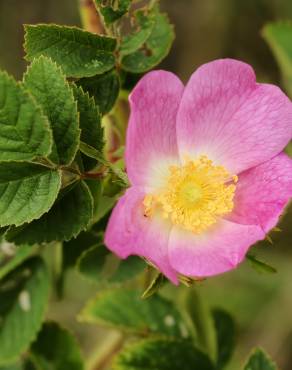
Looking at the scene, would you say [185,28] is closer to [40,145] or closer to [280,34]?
[280,34]

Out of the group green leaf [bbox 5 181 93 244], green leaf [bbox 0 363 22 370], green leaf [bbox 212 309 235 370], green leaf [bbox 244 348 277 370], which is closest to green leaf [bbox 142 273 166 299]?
green leaf [bbox 5 181 93 244]

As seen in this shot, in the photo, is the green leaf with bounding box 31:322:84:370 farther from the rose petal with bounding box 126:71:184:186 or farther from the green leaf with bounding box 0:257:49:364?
the rose petal with bounding box 126:71:184:186

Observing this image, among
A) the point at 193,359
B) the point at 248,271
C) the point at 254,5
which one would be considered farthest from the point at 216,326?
the point at 254,5

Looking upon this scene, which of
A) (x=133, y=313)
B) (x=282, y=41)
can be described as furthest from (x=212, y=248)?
(x=282, y=41)

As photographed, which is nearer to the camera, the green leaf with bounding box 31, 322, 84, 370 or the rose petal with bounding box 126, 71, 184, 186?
the rose petal with bounding box 126, 71, 184, 186

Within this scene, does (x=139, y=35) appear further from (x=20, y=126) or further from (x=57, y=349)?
(x=57, y=349)

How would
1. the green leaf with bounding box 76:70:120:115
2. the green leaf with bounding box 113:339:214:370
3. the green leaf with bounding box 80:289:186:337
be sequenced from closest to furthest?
the green leaf with bounding box 76:70:120:115, the green leaf with bounding box 113:339:214:370, the green leaf with bounding box 80:289:186:337
